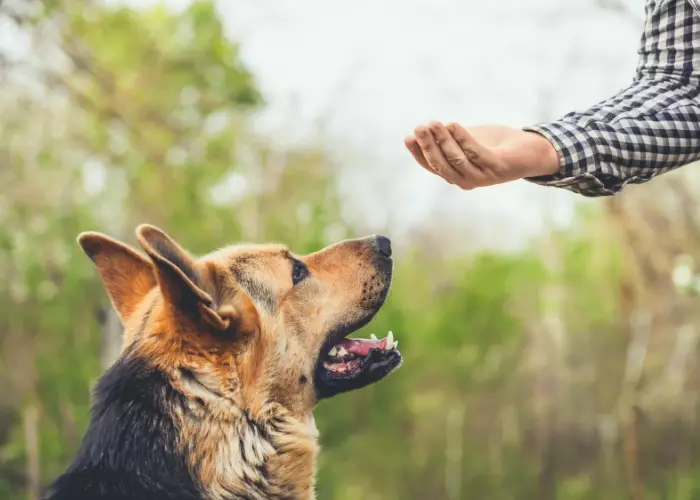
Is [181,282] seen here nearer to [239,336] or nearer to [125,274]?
[239,336]

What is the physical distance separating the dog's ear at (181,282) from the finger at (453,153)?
0.93m

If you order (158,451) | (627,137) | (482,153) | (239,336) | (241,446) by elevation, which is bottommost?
(241,446)

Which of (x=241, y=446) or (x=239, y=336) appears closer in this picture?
(x=241, y=446)

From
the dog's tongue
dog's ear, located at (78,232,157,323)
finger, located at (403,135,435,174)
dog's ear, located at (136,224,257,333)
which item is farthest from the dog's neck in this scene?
finger, located at (403,135,435,174)

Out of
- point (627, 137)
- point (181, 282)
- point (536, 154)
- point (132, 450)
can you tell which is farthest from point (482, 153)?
point (132, 450)

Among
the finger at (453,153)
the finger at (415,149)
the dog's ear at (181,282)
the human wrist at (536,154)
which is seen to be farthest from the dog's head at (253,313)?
the human wrist at (536,154)

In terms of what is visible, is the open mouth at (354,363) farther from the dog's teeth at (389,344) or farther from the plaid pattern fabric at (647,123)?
the plaid pattern fabric at (647,123)

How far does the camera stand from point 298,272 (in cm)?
323

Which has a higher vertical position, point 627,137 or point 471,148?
point 471,148

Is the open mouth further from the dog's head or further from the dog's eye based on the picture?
the dog's eye

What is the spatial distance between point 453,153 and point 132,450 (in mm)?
1329

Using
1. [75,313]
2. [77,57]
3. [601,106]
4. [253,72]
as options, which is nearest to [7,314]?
[75,313]

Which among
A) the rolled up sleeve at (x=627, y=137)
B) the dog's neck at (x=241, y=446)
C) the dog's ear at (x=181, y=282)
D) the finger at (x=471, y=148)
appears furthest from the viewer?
the dog's neck at (x=241, y=446)

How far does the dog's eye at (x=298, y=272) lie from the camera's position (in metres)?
3.20
